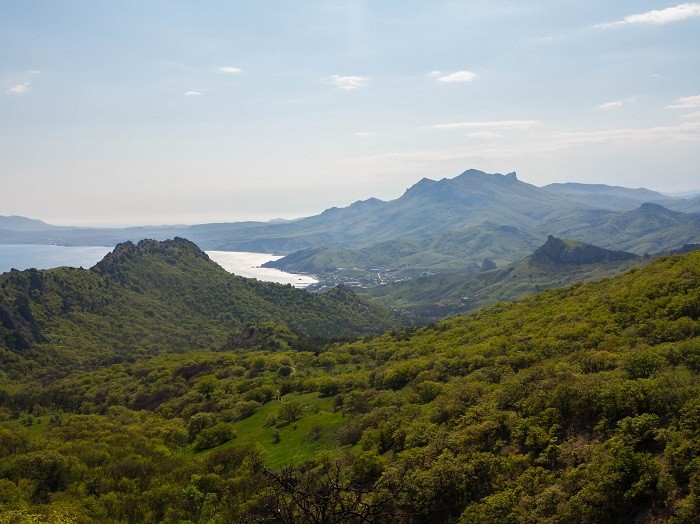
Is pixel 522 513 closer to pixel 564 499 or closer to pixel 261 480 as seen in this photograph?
pixel 564 499

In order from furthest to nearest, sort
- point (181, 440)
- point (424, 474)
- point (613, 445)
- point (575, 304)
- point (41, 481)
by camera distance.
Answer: point (181, 440), point (575, 304), point (41, 481), point (424, 474), point (613, 445)

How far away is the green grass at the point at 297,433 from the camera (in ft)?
185

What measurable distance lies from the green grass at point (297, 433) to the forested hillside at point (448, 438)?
1.33 ft

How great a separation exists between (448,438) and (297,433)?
34807 mm

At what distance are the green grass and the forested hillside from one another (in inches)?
16.0

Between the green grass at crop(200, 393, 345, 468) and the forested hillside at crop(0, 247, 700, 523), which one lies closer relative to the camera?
the forested hillside at crop(0, 247, 700, 523)

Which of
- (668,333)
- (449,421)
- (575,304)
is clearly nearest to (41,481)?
(449,421)

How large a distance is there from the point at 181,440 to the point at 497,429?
60.6m

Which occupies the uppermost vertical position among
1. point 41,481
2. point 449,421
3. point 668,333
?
point 668,333

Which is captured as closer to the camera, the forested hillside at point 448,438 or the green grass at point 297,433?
the forested hillside at point 448,438

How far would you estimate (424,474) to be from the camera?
31.2 metres

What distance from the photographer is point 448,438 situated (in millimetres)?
36188

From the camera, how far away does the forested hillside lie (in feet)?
78.3

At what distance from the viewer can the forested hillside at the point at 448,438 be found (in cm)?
2386
